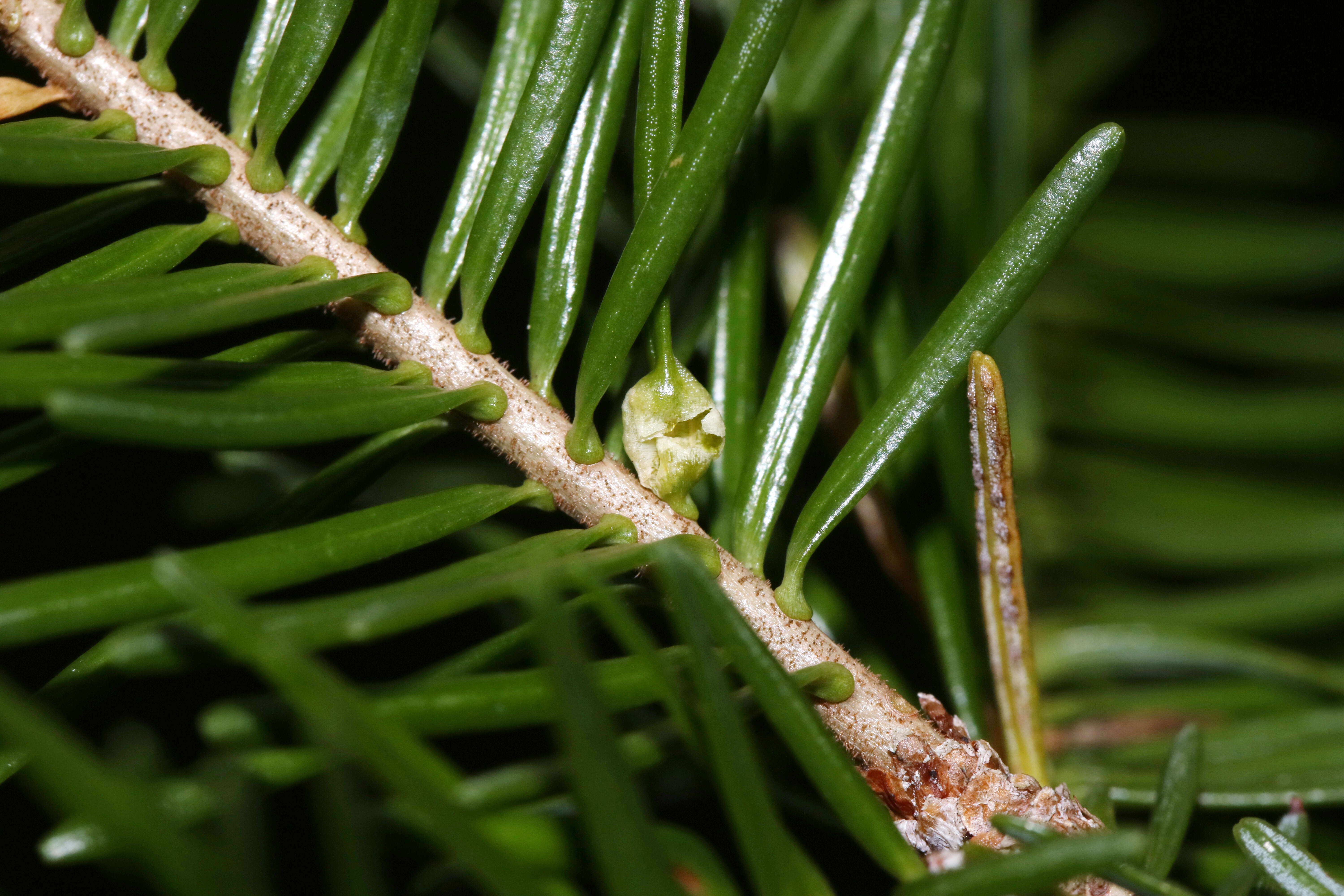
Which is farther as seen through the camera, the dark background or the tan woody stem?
the dark background

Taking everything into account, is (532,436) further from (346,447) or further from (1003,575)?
(346,447)

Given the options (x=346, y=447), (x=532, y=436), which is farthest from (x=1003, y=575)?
(x=346, y=447)

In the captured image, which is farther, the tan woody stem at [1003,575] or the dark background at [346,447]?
the dark background at [346,447]

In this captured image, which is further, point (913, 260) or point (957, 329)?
point (913, 260)

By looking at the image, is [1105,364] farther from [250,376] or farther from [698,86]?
[250,376]

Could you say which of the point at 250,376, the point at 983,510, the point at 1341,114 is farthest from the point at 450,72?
the point at 1341,114

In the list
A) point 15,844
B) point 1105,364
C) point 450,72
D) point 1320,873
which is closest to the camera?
point 1320,873

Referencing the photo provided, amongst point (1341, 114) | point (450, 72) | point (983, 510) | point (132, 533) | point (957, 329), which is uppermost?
point (1341, 114)

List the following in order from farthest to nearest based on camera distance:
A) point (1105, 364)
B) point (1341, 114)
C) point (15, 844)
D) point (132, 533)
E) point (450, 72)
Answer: point (1341, 114)
point (1105, 364)
point (450, 72)
point (132, 533)
point (15, 844)
